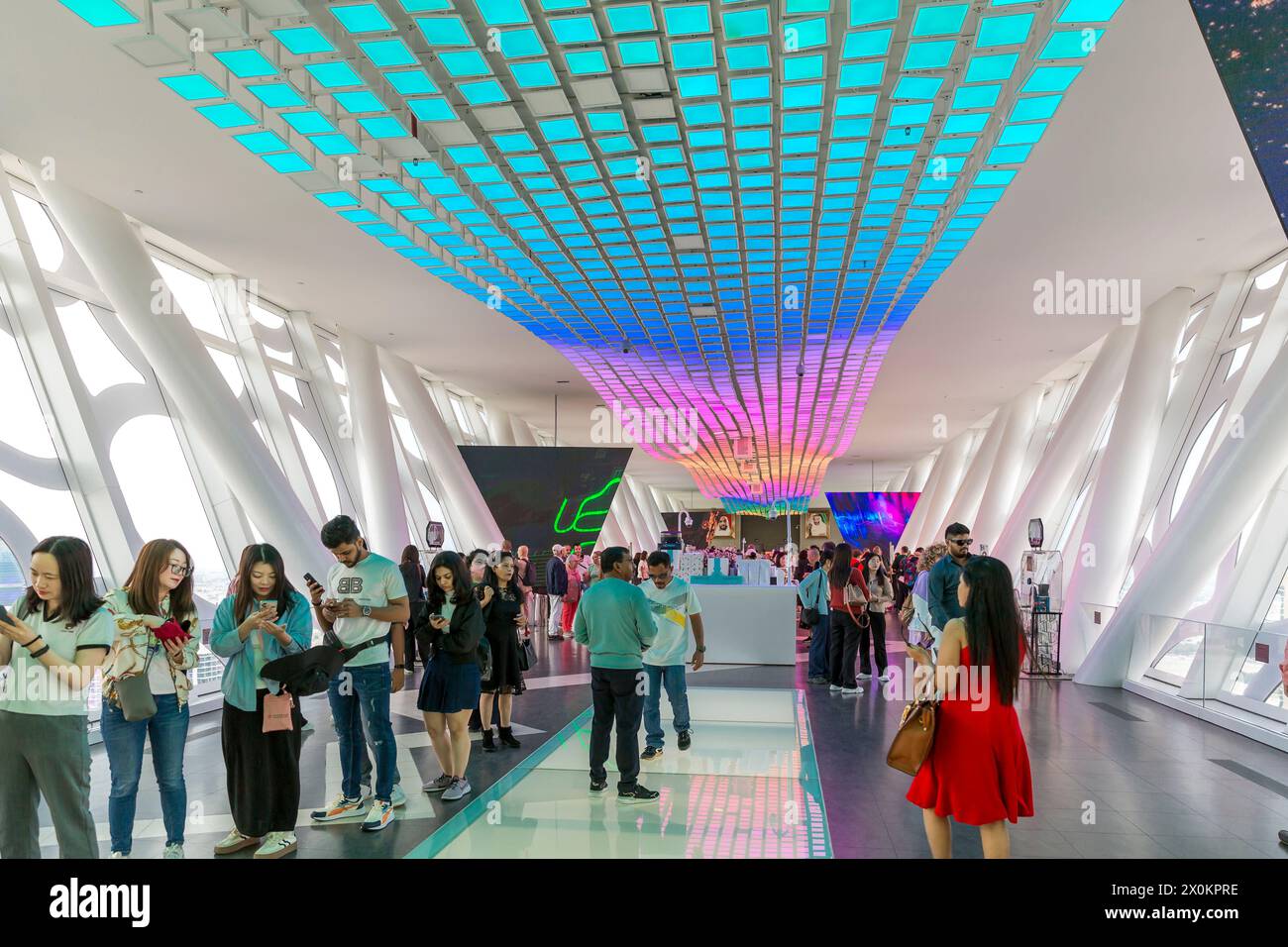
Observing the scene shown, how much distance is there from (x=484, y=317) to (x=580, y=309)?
12.0ft

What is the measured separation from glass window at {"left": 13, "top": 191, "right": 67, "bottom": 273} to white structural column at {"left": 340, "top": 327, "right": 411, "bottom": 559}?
19.2 ft

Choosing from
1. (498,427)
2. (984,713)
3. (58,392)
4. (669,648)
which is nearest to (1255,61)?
(984,713)

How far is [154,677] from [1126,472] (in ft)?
38.0

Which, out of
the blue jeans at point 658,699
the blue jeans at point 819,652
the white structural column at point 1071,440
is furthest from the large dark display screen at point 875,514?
the blue jeans at point 658,699

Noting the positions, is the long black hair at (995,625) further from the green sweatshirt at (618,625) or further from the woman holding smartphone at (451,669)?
the woman holding smartphone at (451,669)

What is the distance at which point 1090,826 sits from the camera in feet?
16.1

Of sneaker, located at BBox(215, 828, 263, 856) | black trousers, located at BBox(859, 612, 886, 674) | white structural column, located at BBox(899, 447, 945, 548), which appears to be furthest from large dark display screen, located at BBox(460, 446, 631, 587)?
white structural column, located at BBox(899, 447, 945, 548)

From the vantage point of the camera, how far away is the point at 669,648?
6.52 m

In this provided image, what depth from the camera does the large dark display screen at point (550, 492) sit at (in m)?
17.5

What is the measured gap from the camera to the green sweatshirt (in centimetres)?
529

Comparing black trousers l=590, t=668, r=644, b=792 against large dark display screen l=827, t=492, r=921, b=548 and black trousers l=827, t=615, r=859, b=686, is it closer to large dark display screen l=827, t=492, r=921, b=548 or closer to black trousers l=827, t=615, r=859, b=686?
black trousers l=827, t=615, r=859, b=686

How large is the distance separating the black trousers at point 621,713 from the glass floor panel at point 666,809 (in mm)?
161
